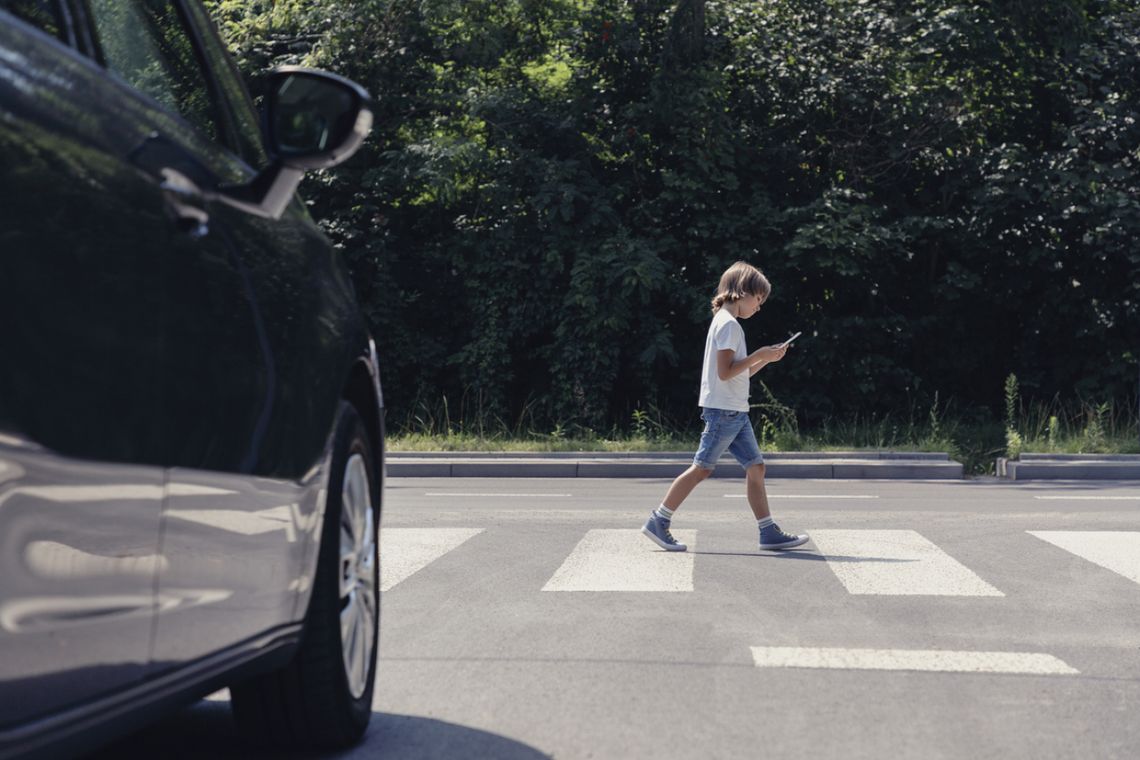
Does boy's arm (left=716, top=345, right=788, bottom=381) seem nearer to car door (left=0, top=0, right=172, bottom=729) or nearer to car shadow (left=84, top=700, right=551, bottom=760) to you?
car shadow (left=84, top=700, right=551, bottom=760)

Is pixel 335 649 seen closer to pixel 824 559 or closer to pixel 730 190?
pixel 824 559

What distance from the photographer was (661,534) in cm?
902

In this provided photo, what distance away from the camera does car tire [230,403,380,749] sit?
3.83 metres

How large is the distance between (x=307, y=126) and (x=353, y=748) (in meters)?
1.71

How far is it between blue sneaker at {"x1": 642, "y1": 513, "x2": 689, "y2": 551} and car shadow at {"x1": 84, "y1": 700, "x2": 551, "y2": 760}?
446cm

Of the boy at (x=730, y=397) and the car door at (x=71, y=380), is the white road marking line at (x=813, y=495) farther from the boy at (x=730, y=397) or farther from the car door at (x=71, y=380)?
the car door at (x=71, y=380)

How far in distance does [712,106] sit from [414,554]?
1402 cm

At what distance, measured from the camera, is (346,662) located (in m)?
3.97

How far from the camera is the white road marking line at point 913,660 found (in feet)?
17.5

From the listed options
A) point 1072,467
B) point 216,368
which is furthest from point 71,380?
point 1072,467

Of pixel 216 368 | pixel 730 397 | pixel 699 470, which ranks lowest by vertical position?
pixel 699 470

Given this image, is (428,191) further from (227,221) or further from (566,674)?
(227,221)

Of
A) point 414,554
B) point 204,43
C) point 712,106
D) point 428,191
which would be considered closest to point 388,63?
point 428,191

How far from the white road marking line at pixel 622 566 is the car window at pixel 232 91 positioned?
376cm
